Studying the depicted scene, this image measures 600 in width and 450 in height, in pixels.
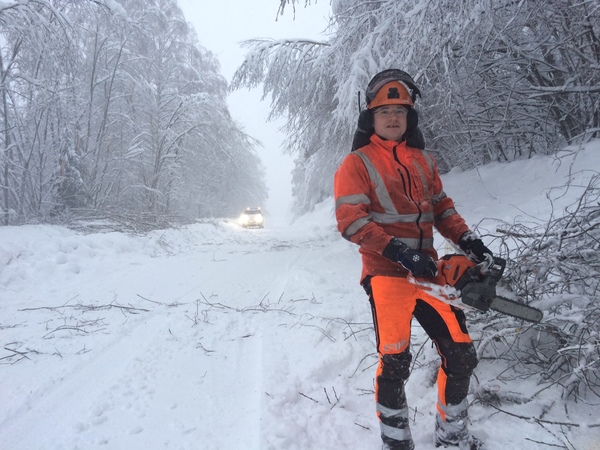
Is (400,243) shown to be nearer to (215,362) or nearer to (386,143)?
(386,143)

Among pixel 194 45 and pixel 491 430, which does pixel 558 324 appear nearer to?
pixel 491 430

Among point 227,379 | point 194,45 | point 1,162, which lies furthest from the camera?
point 194,45

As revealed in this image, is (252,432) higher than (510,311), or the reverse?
(510,311)

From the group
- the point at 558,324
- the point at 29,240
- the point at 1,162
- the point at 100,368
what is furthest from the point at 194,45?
the point at 558,324

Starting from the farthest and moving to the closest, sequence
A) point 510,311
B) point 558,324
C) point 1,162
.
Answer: point 1,162, point 558,324, point 510,311

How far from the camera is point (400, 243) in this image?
1.73 m

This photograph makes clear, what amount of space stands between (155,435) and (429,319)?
5.66 ft

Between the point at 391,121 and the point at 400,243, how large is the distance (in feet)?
2.66

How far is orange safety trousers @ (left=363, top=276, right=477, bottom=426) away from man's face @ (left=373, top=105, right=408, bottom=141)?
894 mm

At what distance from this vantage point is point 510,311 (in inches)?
63.2

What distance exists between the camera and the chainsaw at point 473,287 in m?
1.54

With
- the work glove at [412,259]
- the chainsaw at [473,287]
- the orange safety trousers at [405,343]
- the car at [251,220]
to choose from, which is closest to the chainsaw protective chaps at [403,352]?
the orange safety trousers at [405,343]

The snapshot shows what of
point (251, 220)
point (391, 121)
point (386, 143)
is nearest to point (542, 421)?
point (386, 143)

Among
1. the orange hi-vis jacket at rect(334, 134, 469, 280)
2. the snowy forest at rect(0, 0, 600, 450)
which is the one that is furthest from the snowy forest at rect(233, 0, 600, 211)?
the orange hi-vis jacket at rect(334, 134, 469, 280)
